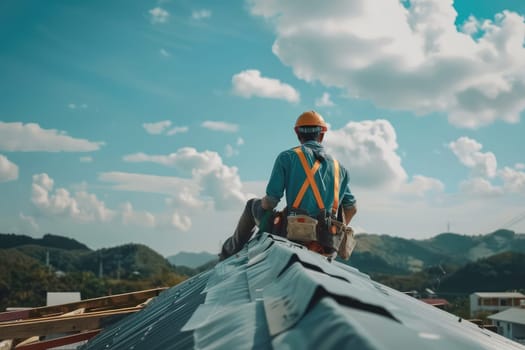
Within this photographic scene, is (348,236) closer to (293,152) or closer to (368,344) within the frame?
(293,152)

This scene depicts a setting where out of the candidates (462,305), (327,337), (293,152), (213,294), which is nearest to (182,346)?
(213,294)

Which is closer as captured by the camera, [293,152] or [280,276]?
[280,276]

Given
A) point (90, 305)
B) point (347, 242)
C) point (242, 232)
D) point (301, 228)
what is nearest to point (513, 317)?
point (347, 242)

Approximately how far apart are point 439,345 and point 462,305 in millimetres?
122060

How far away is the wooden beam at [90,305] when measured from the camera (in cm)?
658

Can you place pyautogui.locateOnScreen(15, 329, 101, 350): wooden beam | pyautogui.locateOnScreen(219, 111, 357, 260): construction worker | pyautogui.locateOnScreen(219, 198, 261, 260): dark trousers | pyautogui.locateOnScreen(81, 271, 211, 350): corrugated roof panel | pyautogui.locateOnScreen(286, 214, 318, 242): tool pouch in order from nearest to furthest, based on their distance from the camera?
pyautogui.locateOnScreen(81, 271, 211, 350): corrugated roof panel → pyautogui.locateOnScreen(15, 329, 101, 350): wooden beam → pyautogui.locateOnScreen(286, 214, 318, 242): tool pouch → pyautogui.locateOnScreen(219, 111, 357, 260): construction worker → pyautogui.locateOnScreen(219, 198, 261, 260): dark trousers

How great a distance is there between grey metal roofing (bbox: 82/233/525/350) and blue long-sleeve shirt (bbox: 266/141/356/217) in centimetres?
254

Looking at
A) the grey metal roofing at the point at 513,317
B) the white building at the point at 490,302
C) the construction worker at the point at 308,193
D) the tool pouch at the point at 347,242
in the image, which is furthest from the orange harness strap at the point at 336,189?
the white building at the point at 490,302

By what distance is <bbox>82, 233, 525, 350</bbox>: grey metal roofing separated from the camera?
1508 mm

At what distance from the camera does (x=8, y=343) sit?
17.3ft

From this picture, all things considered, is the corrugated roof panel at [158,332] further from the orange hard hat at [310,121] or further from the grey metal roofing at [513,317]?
the grey metal roofing at [513,317]

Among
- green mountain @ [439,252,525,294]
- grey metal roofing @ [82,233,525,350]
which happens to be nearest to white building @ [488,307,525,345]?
grey metal roofing @ [82,233,525,350]

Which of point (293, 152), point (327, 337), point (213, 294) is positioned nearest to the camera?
point (327, 337)

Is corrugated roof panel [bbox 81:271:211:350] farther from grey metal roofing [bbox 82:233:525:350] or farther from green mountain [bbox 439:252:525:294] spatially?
green mountain [bbox 439:252:525:294]
